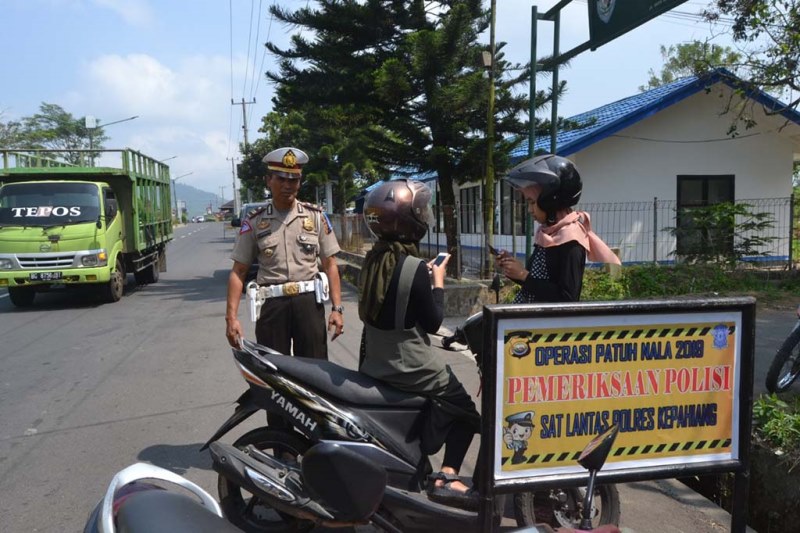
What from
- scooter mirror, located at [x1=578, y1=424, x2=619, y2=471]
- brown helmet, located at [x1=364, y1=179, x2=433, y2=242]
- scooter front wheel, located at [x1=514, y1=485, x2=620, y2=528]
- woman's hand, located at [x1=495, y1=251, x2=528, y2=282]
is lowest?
scooter front wheel, located at [x1=514, y1=485, x2=620, y2=528]

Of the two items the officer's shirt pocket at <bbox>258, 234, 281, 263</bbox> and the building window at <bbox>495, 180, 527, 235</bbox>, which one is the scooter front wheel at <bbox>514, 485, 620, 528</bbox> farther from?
the building window at <bbox>495, 180, 527, 235</bbox>

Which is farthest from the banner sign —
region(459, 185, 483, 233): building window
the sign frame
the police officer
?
region(459, 185, 483, 233): building window

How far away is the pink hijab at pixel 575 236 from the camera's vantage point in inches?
114

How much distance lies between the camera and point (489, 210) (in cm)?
1096

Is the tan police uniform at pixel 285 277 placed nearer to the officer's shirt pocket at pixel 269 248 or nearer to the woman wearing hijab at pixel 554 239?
the officer's shirt pocket at pixel 269 248

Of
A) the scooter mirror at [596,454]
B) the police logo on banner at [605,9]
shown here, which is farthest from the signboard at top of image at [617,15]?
the scooter mirror at [596,454]

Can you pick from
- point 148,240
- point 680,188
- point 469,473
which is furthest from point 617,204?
point 469,473

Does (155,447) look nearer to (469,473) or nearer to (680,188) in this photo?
(469,473)

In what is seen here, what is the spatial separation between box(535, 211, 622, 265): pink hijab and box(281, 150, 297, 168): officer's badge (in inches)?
64.1

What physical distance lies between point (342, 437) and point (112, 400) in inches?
144

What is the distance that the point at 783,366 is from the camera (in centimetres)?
513

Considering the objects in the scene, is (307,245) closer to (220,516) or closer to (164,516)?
(220,516)

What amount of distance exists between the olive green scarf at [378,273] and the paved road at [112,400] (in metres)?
1.85

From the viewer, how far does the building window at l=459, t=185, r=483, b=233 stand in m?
15.3
